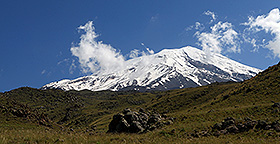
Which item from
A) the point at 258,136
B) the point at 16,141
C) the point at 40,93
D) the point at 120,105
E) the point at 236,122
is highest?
the point at 40,93

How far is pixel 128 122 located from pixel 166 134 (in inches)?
360

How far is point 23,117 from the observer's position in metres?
34.0

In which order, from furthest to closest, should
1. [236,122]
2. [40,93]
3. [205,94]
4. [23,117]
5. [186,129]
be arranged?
[40,93] → [205,94] → [23,117] → [186,129] → [236,122]

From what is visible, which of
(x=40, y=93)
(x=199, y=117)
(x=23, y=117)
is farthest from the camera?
(x=40, y=93)

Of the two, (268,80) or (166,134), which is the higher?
(268,80)

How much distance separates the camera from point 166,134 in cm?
2334

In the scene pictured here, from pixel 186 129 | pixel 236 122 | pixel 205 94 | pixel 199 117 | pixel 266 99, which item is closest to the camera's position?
pixel 236 122

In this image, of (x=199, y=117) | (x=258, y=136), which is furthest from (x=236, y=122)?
(x=199, y=117)

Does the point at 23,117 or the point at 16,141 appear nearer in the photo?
the point at 16,141

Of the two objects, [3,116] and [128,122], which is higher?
[3,116]

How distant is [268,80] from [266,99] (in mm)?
12780

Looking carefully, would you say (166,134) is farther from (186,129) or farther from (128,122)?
(128,122)

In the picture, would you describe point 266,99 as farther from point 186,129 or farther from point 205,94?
point 205,94

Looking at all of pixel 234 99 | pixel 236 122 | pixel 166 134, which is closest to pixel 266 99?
pixel 234 99
